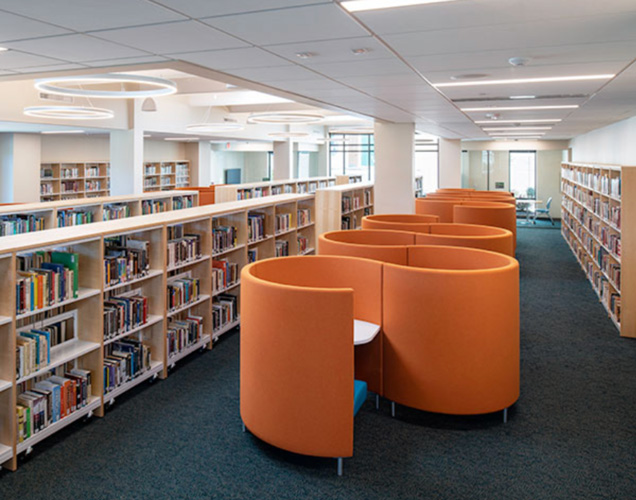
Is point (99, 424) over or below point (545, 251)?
below

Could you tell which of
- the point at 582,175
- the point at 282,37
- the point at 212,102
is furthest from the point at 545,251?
the point at 282,37

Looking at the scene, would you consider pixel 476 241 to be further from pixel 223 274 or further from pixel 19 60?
pixel 19 60

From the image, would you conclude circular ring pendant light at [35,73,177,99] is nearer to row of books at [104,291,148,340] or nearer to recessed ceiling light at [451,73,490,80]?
row of books at [104,291,148,340]

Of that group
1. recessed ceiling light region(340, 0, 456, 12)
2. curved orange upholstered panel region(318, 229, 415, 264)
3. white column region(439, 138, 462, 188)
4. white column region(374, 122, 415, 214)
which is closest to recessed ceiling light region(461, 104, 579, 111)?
white column region(374, 122, 415, 214)

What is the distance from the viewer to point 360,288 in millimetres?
4262

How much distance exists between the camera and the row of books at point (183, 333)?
514 centimetres

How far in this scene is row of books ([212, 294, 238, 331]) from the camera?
5964 mm

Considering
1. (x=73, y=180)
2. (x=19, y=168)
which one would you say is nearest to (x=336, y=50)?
(x=19, y=168)

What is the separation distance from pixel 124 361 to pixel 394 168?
23.1 feet

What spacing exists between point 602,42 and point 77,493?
460cm

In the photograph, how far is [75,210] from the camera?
7.96m

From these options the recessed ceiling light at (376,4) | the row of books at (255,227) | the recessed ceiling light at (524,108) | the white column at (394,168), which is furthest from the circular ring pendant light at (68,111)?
the recessed ceiling light at (376,4)

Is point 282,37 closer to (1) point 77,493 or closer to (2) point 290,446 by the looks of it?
(2) point 290,446

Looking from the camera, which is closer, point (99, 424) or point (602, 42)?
point (602, 42)
